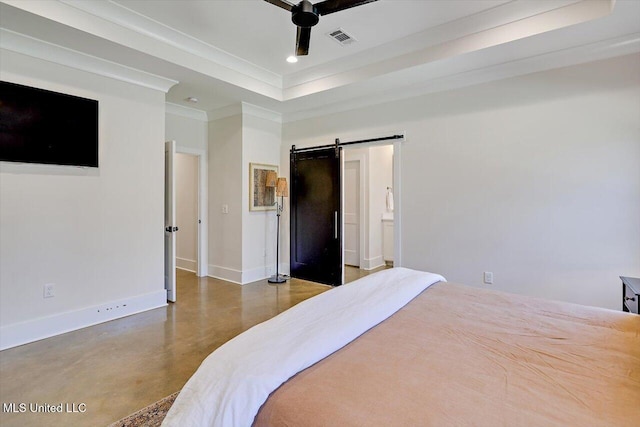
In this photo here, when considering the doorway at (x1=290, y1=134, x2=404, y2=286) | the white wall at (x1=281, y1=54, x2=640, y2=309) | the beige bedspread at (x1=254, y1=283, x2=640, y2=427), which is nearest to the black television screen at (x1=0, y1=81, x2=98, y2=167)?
the doorway at (x1=290, y1=134, x2=404, y2=286)

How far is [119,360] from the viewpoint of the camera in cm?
257

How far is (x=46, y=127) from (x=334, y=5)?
9.30 feet

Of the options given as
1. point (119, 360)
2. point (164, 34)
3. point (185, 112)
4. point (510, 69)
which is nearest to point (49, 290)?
point (119, 360)

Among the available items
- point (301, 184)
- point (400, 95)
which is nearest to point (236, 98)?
point (301, 184)

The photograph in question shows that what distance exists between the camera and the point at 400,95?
413 cm

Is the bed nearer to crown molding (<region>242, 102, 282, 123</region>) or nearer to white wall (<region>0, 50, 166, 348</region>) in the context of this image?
white wall (<region>0, 50, 166, 348</region>)

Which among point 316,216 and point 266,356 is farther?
point 316,216

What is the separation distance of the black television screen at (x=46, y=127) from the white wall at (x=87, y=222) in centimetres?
8

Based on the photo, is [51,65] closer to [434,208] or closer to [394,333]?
[394,333]

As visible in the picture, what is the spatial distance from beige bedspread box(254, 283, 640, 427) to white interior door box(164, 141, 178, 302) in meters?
3.25

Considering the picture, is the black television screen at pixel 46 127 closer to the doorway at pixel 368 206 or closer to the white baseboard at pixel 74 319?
the white baseboard at pixel 74 319

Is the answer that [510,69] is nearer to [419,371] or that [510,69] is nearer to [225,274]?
[419,371]

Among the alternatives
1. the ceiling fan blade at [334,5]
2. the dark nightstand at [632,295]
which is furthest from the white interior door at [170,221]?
the dark nightstand at [632,295]

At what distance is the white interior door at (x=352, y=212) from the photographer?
6.17m
